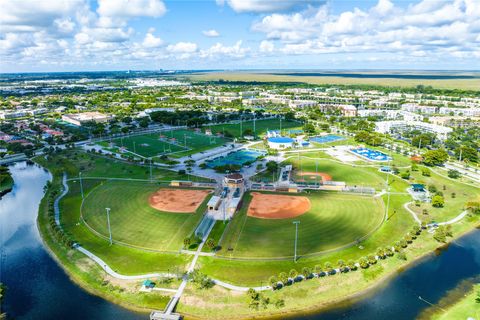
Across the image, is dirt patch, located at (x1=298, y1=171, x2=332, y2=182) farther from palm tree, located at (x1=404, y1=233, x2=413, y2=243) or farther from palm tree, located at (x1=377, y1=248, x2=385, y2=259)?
palm tree, located at (x1=377, y1=248, x2=385, y2=259)

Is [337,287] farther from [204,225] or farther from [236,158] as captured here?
[236,158]

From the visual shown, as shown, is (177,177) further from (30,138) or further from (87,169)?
(30,138)

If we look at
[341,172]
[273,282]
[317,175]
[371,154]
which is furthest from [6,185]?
[371,154]

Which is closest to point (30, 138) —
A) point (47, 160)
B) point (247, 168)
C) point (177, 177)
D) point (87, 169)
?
point (47, 160)

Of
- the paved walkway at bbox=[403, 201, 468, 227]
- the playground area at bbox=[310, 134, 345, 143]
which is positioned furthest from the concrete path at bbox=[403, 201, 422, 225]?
the playground area at bbox=[310, 134, 345, 143]

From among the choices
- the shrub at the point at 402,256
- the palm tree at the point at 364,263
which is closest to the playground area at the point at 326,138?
the shrub at the point at 402,256
